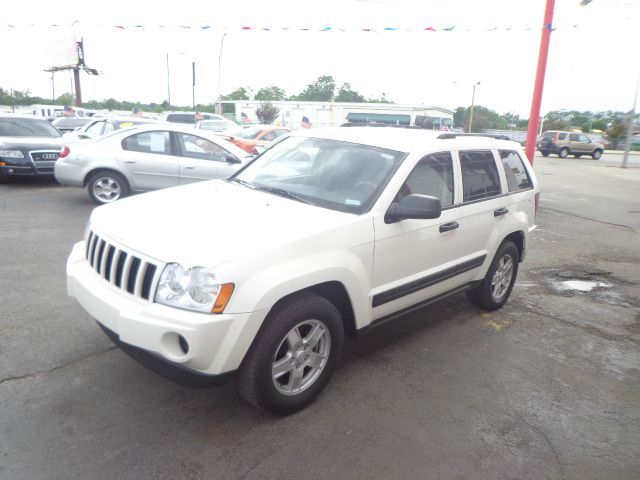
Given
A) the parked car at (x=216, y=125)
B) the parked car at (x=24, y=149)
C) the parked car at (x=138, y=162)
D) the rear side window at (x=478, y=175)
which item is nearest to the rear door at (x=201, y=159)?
the parked car at (x=138, y=162)

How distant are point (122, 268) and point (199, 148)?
21.0 feet

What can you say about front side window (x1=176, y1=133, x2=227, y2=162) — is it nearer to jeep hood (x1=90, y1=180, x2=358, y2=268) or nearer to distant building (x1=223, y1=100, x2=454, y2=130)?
jeep hood (x1=90, y1=180, x2=358, y2=268)

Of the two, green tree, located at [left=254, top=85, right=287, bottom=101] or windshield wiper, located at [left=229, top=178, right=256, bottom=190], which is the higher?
green tree, located at [left=254, top=85, right=287, bottom=101]

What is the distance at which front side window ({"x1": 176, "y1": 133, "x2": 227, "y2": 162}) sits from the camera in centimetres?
884

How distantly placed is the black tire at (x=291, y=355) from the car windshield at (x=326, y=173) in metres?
0.79

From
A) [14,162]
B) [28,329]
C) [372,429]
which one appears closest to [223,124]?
[14,162]

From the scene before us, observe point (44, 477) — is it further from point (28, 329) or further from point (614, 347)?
point (614, 347)

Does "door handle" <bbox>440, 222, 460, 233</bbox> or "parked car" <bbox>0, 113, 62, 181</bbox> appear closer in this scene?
"door handle" <bbox>440, 222, 460, 233</bbox>

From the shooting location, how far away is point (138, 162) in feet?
28.2

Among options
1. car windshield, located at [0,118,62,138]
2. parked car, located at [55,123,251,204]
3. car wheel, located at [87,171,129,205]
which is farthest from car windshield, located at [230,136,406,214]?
car windshield, located at [0,118,62,138]

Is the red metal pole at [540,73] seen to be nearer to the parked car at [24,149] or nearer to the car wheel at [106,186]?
the car wheel at [106,186]

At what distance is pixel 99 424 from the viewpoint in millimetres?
2920

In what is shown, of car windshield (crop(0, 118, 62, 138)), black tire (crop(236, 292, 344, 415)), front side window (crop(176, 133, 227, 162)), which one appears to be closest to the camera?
black tire (crop(236, 292, 344, 415))

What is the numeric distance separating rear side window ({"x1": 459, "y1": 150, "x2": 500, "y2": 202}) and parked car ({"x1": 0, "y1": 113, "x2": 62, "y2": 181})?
920cm
